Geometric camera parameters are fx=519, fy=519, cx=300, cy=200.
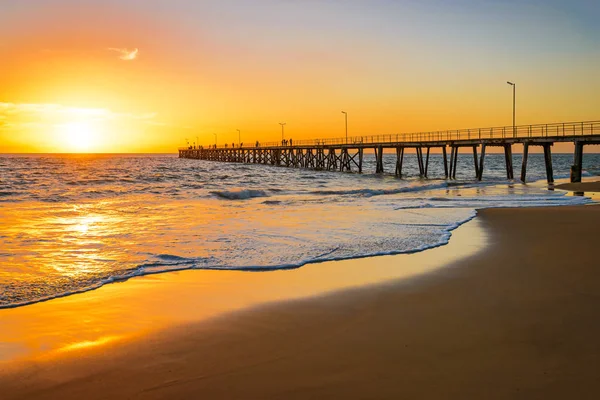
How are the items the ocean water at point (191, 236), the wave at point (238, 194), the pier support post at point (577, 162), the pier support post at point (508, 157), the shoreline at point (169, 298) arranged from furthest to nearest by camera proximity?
the pier support post at point (508, 157), the pier support post at point (577, 162), the wave at point (238, 194), the ocean water at point (191, 236), the shoreline at point (169, 298)

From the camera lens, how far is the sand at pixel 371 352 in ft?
14.9

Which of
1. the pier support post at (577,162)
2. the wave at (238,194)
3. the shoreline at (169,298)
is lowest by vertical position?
the wave at (238,194)

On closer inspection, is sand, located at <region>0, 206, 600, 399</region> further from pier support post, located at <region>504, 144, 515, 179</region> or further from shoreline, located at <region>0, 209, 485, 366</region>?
pier support post, located at <region>504, 144, 515, 179</region>

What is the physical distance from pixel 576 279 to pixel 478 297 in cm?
215

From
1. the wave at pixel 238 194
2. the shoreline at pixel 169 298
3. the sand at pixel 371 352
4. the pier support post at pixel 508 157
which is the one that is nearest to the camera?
the sand at pixel 371 352

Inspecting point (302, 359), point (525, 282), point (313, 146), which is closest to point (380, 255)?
point (525, 282)

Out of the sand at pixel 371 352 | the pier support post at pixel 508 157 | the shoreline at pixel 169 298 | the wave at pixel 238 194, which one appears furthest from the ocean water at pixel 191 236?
the pier support post at pixel 508 157

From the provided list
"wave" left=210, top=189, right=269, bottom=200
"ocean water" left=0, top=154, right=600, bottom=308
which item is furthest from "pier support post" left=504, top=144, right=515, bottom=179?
"wave" left=210, top=189, right=269, bottom=200

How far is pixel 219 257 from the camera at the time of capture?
10.7 m

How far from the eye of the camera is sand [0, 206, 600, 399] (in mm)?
4535

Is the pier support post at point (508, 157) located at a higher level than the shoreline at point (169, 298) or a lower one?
higher

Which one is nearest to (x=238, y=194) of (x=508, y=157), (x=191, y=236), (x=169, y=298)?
(x=191, y=236)

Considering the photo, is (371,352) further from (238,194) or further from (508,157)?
(508,157)

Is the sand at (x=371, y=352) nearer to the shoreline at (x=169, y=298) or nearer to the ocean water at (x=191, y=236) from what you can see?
the shoreline at (x=169, y=298)
